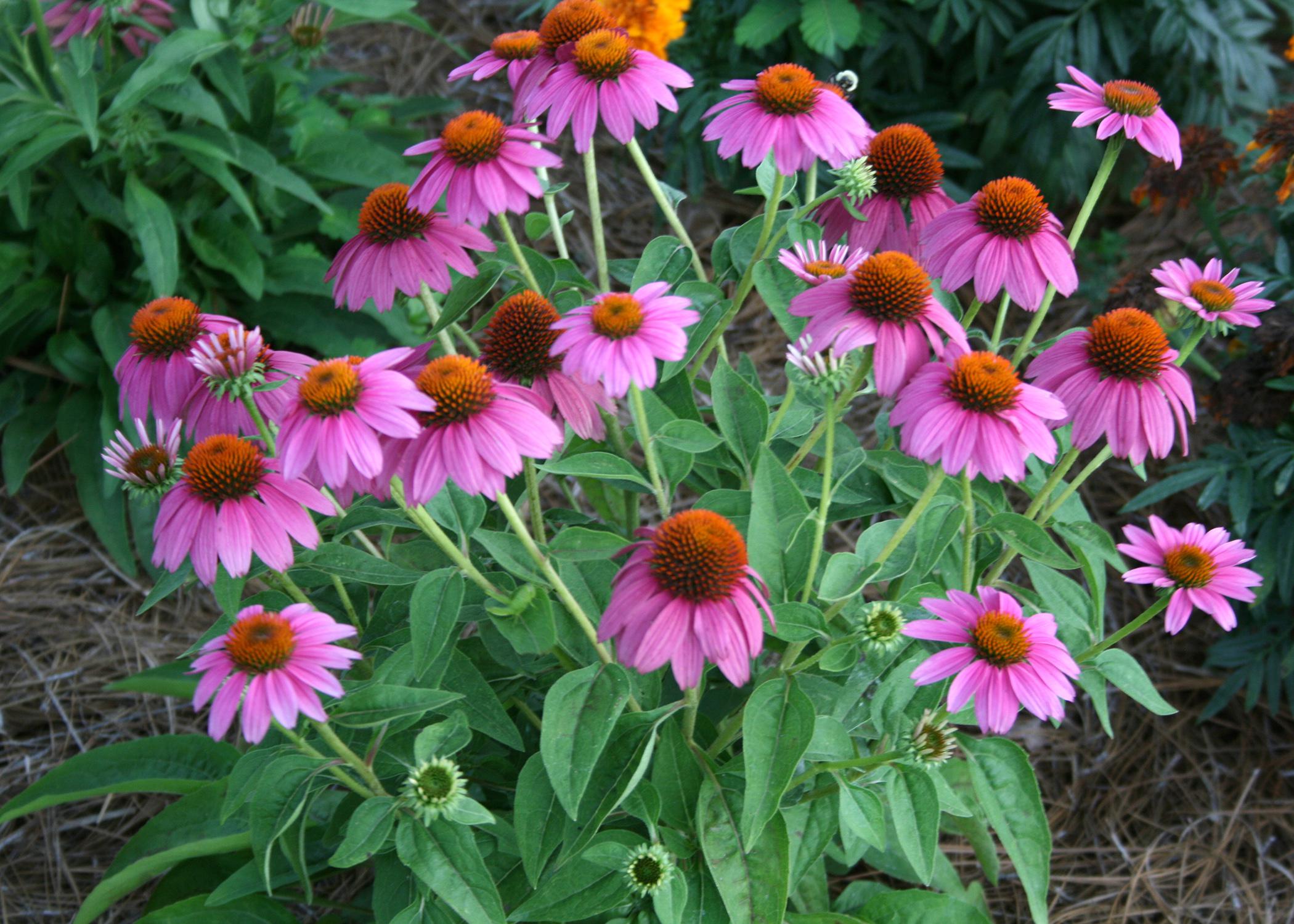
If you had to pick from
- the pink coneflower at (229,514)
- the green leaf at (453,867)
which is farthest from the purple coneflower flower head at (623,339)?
the green leaf at (453,867)

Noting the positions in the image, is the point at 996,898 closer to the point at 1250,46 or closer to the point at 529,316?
the point at 529,316

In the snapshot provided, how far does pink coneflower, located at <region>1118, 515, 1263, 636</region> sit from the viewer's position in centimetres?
122

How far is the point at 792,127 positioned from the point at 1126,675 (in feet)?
2.80

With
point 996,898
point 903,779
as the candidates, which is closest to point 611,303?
point 903,779

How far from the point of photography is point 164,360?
1271mm

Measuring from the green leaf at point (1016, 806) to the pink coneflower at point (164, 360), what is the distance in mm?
1075

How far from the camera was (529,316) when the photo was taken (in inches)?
48.2

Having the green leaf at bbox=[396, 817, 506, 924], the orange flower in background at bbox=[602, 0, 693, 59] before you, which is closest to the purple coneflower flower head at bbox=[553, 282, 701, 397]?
the green leaf at bbox=[396, 817, 506, 924]

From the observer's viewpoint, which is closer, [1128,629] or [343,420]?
[343,420]

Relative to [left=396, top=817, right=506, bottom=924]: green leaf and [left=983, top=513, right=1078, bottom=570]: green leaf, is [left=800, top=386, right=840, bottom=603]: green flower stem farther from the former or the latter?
[left=396, top=817, right=506, bottom=924]: green leaf

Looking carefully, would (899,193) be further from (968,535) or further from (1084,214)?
(968,535)

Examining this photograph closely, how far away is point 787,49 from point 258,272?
1554mm

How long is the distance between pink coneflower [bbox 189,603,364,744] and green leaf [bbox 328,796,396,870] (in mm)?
235

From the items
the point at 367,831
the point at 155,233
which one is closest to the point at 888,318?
the point at 367,831
